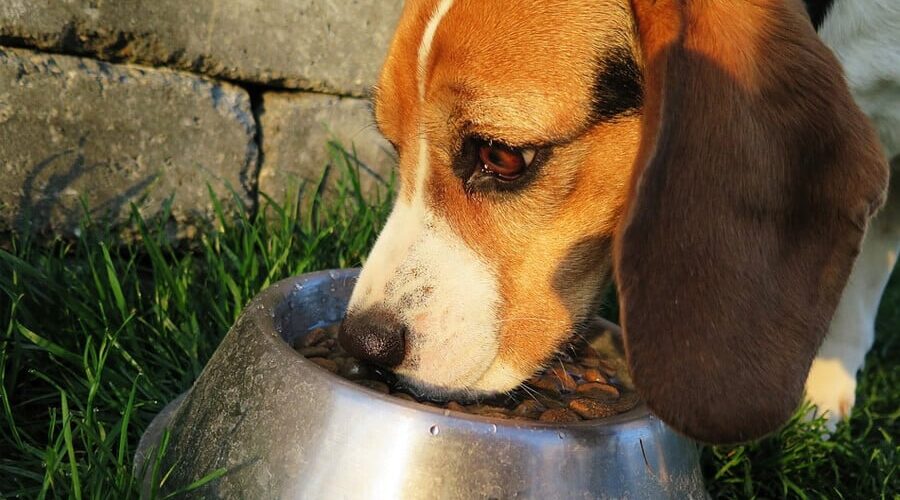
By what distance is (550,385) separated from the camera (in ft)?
7.14

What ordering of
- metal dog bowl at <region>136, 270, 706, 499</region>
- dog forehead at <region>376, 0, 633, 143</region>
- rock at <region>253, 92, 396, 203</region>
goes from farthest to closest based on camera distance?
rock at <region>253, 92, 396, 203</region> < dog forehead at <region>376, 0, 633, 143</region> < metal dog bowl at <region>136, 270, 706, 499</region>

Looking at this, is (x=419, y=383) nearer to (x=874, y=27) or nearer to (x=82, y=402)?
(x=82, y=402)

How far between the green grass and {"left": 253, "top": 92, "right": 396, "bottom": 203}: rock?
0.74ft

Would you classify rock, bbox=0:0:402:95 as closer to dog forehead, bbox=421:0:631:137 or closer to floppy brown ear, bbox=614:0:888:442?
dog forehead, bbox=421:0:631:137

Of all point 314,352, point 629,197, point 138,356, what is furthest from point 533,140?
point 138,356

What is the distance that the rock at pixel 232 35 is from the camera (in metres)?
2.85

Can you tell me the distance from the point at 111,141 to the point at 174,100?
244 mm

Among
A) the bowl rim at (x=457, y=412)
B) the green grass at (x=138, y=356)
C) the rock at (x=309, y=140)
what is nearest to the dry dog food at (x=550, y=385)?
the bowl rim at (x=457, y=412)

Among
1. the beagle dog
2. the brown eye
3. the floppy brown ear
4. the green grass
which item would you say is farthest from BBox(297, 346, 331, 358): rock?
the floppy brown ear

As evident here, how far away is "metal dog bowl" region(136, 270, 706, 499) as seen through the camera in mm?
1655

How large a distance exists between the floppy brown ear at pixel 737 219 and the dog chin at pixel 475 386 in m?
0.36

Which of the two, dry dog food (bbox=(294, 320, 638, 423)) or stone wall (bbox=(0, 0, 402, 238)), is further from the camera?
stone wall (bbox=(0, 0, 402, 238))

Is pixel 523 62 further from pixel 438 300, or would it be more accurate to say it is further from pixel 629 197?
pixel 438 300

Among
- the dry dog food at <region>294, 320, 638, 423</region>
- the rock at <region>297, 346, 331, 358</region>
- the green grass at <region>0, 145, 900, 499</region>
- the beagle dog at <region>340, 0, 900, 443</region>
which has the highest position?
the beagle dog at <region>340, 0, 900, 443</region>
